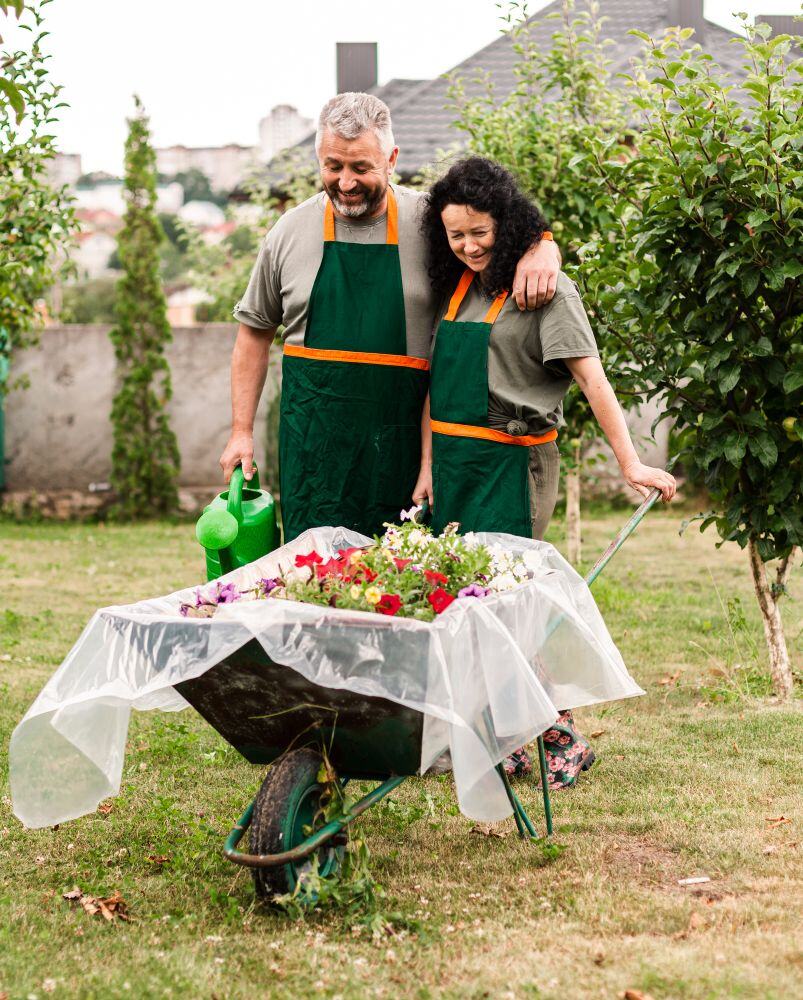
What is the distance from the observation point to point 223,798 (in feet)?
11.2

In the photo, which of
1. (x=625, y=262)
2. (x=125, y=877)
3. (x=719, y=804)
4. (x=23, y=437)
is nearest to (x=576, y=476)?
(x=625, y=262)

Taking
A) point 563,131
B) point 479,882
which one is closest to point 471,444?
point 479,882

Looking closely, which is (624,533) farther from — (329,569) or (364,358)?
(364,358)

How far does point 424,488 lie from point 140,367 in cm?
691

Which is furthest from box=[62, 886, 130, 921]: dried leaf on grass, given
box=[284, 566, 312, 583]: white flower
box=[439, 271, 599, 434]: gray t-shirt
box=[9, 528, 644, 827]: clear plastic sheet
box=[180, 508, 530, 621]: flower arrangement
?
box=[439, 271, 599, 434]: gray t-shirt

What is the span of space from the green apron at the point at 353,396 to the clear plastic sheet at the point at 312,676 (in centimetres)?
78

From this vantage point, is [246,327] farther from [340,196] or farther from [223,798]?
[223,798]

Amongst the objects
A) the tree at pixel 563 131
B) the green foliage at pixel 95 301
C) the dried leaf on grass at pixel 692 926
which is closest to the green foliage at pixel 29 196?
the tree at pixel 563 131

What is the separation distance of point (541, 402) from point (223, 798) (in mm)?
1415

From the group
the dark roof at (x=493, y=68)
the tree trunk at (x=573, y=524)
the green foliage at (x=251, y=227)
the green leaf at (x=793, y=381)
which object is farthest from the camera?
the dark roof at (x=493, y=68)

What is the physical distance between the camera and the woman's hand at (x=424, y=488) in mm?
3277

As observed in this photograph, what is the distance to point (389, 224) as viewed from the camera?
3215 millimetres

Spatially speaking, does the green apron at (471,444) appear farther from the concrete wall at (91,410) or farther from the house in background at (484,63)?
the house in background at (484,63)

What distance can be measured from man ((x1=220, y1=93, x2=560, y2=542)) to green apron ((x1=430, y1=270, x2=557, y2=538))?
116 mm
